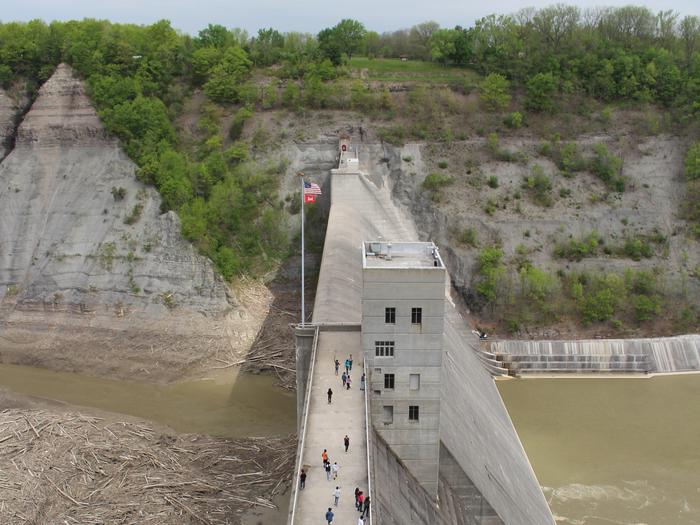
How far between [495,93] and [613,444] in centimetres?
3939

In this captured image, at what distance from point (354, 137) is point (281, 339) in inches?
917

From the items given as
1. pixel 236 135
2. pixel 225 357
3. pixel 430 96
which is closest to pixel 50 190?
pixel 236 135

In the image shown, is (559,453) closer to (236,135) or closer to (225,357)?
(225,357)

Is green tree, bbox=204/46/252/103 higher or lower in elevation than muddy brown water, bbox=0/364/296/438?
higher

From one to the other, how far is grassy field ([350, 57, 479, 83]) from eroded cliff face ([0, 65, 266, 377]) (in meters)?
29.2

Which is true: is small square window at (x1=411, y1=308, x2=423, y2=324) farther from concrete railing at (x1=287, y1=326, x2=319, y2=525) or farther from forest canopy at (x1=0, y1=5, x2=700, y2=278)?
forest canopy at (x1=0, y1=5, x2=700, y2=278)

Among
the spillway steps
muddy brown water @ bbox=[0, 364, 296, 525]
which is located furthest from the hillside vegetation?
muddy brown water @ bbox=[0, 364, 296, 525]

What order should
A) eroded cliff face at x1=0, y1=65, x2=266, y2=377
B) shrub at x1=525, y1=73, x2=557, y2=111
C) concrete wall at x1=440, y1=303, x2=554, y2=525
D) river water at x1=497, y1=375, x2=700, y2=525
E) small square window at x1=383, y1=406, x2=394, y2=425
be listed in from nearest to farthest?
small square window at x1=383, y1=406, x2=394, y2=425 → concrete wall at x1=440, y1=303, x2=554, y2=525 → river water at x1=497, y1=375, x2=700, y2=525 → eroded cliff face at x1=0, y1=65, x2=266, y2=377 → shrub at x1=525, y1=73, x2=557, y2=111

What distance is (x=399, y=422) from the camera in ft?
83.3

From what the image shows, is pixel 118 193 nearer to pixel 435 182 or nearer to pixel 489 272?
pixel 435 182

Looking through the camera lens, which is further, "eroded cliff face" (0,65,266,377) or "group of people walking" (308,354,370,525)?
"eroded cliff face" (0,65,266,377)

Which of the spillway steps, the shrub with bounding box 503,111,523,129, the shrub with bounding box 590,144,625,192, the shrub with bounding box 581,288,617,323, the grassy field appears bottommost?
the spillway steps

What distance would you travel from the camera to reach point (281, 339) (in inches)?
1988

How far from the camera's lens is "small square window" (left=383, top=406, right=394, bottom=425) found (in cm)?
2528
